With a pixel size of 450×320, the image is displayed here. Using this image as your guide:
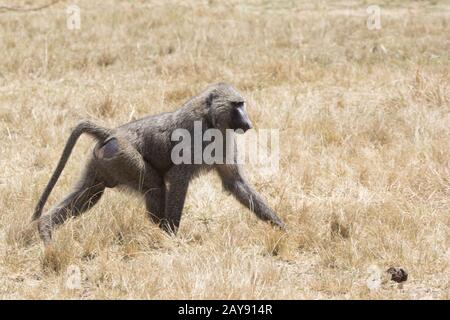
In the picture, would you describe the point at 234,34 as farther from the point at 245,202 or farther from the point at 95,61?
the point at 245,202

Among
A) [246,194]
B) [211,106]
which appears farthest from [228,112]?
[246,194]

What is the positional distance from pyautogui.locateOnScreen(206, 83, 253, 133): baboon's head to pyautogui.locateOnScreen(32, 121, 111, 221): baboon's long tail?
2.55ft

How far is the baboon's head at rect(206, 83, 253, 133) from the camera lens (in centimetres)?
514

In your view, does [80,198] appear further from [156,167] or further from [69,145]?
[156,167]

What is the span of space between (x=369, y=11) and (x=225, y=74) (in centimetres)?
571

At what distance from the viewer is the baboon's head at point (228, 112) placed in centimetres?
514

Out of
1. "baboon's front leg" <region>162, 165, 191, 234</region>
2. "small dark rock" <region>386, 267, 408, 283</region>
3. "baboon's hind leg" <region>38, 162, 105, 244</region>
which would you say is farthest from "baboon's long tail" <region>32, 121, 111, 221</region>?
"small dark rock" <region>386, 267, 408, 283</region>

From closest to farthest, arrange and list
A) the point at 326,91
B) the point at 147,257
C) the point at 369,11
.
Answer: the point at 147,257, the point at 326,91, the point at 369,11

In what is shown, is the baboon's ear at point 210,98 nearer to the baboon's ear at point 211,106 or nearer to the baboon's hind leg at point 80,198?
the baboon's ear at point 211,106

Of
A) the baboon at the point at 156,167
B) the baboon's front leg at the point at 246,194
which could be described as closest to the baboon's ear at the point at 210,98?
the baboon at the point at 156,167

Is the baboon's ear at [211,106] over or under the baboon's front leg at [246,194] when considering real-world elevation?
over

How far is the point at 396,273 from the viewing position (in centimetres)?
441

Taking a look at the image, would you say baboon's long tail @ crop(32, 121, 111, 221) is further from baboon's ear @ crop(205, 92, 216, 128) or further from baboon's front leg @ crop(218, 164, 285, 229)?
baboon's front leg @ crop(218, 164, 285, 229)

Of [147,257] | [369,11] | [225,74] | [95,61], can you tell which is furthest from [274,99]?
[369,11]
